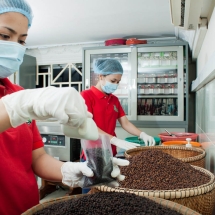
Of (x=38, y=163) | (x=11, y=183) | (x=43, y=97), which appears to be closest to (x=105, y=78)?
(x=38, y=163)

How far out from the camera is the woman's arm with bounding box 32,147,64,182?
47.8 inches

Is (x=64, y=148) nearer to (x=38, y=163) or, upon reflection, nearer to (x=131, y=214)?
(x=38, y=163)

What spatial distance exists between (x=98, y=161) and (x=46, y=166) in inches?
17.8

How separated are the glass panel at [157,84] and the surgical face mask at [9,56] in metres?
3.32

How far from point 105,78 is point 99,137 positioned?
186cm

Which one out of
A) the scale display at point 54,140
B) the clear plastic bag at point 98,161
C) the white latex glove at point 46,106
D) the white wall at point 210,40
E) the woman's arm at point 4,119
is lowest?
the scale display at point 54,140

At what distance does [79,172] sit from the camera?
1.00m

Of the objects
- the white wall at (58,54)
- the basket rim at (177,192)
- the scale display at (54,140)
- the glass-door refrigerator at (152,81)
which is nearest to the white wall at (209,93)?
the basket rim at (177,192)

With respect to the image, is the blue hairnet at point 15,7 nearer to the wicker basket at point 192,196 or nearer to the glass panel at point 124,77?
the wicker basket at point 192,196

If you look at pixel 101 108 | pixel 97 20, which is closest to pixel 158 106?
pixel 97 20

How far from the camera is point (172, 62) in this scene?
4215mm

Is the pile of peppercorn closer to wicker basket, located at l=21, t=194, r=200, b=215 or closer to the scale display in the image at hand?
wicker basket, located at l=21, t=194, r=200, b=215

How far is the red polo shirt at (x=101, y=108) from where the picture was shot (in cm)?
258

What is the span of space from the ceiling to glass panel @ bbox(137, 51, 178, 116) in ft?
1.46
